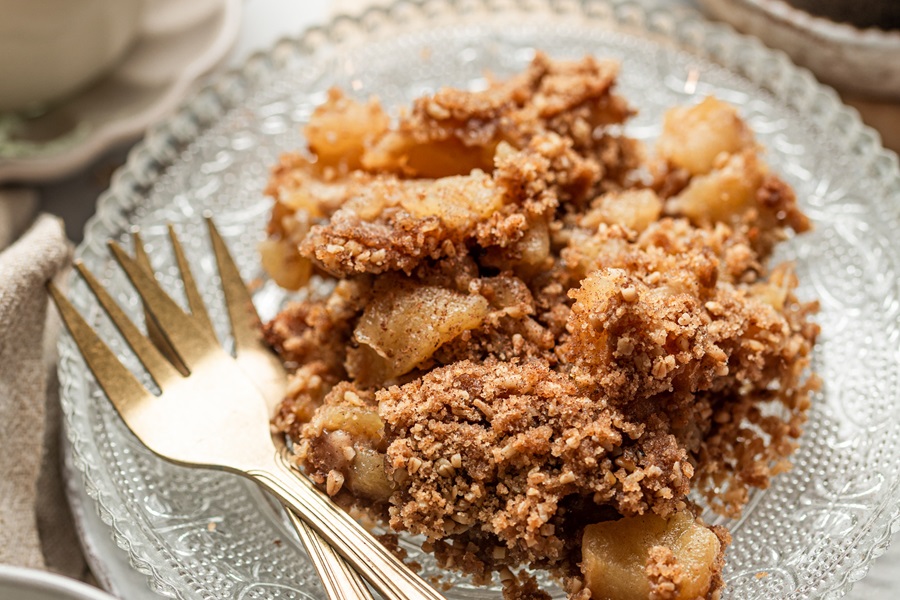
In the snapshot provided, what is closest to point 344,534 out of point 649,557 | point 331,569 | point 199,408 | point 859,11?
point 331,569

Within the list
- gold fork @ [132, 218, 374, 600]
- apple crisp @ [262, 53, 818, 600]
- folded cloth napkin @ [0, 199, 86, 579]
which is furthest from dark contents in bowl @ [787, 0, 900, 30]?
folded cloth napkin @ [0, 199, 86, 579]

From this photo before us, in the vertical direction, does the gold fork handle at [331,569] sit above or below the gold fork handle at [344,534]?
below

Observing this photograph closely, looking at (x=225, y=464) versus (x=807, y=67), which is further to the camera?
(x=807, y=67)

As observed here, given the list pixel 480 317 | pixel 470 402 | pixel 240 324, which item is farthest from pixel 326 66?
pixel 470 402

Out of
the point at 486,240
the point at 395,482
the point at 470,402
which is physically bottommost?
the point at 395,482

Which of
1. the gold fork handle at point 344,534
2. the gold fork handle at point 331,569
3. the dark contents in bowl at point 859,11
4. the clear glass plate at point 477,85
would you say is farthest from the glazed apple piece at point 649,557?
the dark contents in bowl at point 859,11

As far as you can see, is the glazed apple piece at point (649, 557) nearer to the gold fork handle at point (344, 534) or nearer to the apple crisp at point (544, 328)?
the apple crisp at point (544, 328)

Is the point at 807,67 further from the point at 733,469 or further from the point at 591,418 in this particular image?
the point at 591,418

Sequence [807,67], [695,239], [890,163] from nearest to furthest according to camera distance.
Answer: [695,239] < [890,163] < [807,67]
